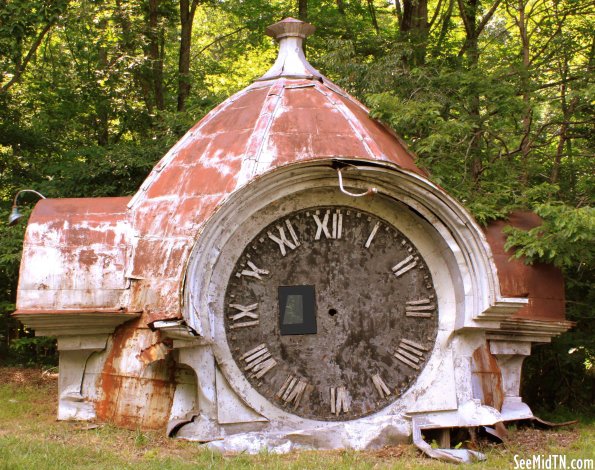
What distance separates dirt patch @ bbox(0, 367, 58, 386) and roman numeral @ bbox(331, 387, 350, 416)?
599 cm

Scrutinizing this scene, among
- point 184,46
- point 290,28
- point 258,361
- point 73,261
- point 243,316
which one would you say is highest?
point 184,46

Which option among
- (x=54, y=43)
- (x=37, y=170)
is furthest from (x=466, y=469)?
(x=54, y=43)

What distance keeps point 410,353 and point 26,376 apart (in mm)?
7589

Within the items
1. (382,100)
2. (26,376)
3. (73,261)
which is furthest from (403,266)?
(26,376)

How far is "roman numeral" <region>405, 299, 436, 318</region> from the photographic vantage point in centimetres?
1009

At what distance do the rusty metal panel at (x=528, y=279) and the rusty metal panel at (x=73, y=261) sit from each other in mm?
4331

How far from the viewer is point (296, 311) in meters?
9.89

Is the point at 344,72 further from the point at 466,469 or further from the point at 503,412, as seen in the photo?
the point at 466,469

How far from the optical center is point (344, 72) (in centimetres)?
1466

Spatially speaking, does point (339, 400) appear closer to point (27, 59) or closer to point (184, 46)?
point (27, 59)

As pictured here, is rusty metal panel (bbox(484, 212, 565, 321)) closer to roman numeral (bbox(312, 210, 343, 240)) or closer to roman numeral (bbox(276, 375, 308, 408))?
roman numeral (bbox(312, 210, 343, 240))

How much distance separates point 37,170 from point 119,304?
8.26m

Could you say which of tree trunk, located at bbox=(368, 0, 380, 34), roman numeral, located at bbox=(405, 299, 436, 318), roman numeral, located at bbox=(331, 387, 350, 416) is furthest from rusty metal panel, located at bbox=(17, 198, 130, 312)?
tree trunk, located at bbox=(368, 0, 380, 34)

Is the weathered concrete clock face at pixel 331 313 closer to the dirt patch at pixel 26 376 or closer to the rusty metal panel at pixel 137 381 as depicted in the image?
A: the rusty metal panel at pixel 137 381
